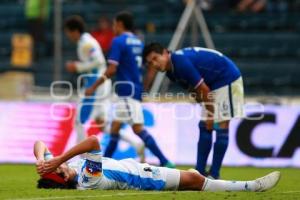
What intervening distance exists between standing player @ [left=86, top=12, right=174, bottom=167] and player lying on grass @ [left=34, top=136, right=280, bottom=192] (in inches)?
202

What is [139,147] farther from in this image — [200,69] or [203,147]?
[200,69]

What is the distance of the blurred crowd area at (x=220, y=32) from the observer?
23.3m

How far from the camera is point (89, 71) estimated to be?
16375 mm

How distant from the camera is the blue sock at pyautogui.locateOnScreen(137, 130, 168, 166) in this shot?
1430 centimetres

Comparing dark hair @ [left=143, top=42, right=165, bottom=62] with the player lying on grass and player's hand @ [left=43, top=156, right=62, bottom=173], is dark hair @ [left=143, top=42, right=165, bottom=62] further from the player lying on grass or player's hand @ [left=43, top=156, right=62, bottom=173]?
player's hand @ [left=43, top=156, right=62, bottom=173]

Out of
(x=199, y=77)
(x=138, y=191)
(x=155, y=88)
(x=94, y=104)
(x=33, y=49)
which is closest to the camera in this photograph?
(x=138, y=191)

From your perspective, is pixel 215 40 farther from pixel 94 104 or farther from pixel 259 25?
pixel 94 104

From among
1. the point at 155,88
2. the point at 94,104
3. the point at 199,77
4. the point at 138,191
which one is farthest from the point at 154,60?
the point at 155,88

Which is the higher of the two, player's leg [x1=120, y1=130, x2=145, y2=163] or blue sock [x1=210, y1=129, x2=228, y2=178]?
blue sock [x1=210, y1=129, x2=228, y2=178]

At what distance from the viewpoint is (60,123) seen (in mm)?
17531

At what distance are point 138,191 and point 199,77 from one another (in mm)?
2412

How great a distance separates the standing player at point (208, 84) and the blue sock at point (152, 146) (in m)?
2.09

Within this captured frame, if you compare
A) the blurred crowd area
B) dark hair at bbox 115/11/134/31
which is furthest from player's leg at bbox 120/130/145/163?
the blurred crowd area

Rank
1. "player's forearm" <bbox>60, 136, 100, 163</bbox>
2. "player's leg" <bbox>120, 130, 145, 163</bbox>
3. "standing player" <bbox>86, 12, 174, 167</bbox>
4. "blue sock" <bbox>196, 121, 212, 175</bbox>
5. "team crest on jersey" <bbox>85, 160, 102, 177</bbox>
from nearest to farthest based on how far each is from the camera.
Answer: "player's forearm" <bbox>60, 136, 100, 163</bbox> → "team crest on jersey" <bbox>85, 160, 102, 177</bbox> → "blue sock" <bbox>196, 121, 212, 175</bbox> → "standing player" <bbox>86, 12, 174, 167</bbox> → "player's leg" <bbox>120, 130, 145, 163</bbox>
